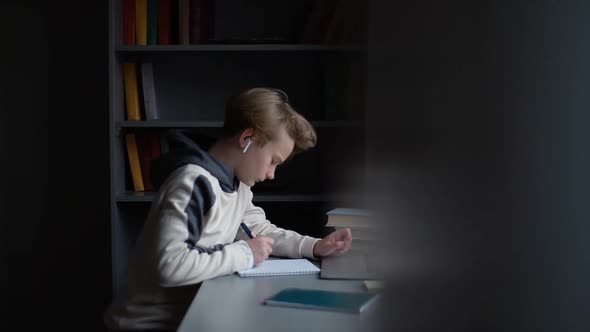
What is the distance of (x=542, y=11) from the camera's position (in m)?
0.26

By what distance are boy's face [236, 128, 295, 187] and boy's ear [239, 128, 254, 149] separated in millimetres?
15

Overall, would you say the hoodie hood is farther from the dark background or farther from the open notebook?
the dark background

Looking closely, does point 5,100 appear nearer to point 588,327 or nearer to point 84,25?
point 84,25

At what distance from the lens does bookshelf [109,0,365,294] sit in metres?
2.52

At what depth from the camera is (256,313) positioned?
942mm

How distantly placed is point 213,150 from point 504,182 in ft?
4.20

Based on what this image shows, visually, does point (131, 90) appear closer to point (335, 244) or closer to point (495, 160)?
point (335, 244)

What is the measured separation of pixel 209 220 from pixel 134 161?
4.56 feet

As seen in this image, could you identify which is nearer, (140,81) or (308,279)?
(308,279)

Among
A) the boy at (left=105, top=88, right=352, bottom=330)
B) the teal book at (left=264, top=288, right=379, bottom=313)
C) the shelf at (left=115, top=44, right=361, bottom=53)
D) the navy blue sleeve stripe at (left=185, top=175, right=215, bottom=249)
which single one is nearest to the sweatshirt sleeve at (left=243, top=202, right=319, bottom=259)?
the boy at (left=105, top=88, right=352, bottom=330)

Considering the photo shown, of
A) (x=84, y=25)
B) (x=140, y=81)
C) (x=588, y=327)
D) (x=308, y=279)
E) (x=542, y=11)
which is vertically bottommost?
(x=308, y=279)

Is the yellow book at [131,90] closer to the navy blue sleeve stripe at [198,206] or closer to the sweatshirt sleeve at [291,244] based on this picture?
the sweatshirt sleeve at [291,244]

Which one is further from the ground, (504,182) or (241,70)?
(241,70)

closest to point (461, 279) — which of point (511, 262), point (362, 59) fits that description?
point (511, 262)
